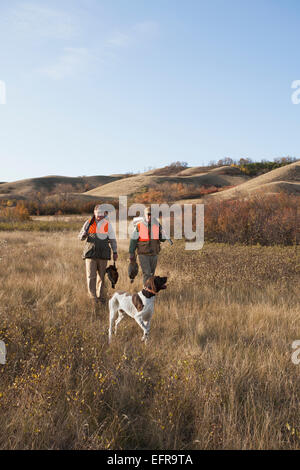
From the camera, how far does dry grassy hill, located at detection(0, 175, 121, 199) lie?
83812mm

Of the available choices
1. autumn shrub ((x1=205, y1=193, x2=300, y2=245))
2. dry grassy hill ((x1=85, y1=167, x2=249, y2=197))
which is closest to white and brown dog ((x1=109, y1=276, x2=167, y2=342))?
autumn shrub ((x1=205, y1=193, x2=300, y2=245))

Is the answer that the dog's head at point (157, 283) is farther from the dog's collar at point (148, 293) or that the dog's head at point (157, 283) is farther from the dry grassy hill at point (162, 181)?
the dry grassy hill at point (162, 181)

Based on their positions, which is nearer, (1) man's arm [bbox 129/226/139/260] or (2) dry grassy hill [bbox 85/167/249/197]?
(1) man's arm [bbox 129/226/139/260]

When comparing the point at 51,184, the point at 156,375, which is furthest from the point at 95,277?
the point at 51,184

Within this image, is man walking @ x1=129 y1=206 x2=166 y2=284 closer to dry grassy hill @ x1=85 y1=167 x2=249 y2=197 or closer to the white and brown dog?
the white and brown dog

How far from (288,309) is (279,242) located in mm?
9875

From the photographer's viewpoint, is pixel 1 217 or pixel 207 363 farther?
pixel 1 217

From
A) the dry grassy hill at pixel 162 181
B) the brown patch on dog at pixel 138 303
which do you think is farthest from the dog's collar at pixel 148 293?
the dry grassy hill at pixel 162 181

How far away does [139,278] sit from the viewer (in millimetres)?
8305

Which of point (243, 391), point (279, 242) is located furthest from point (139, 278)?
point (279, 242)

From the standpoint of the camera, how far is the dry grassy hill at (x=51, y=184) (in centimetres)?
8381

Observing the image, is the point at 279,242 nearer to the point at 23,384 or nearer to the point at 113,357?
the point at 113,357

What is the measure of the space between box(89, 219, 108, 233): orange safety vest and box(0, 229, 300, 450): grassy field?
1.43 metres

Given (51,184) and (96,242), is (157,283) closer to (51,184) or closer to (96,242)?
(96,242)
